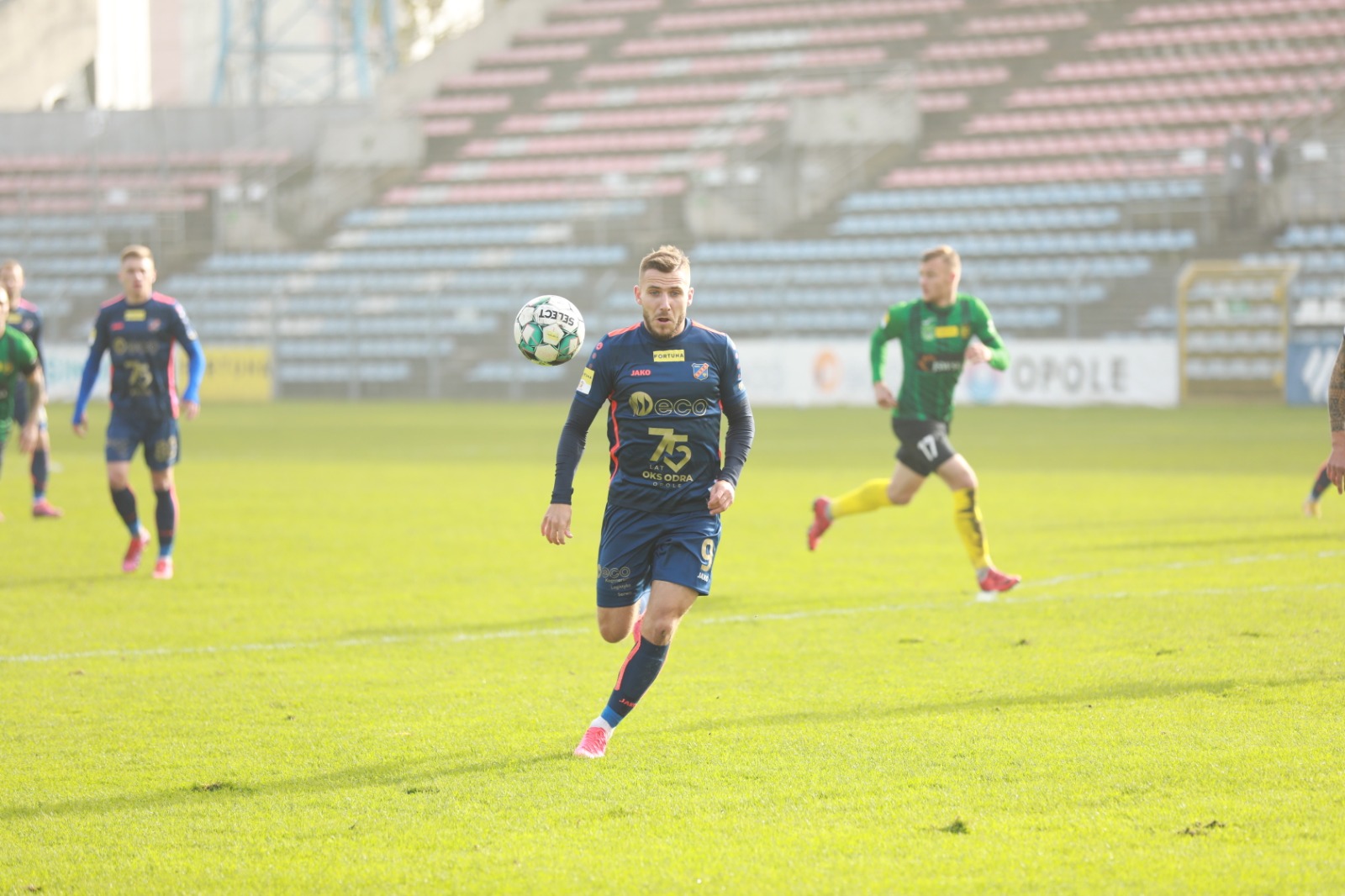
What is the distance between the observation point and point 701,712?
6.21 m

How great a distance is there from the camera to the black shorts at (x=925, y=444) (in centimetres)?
934

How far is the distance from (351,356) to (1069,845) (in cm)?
3227

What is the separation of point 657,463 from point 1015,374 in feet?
79.3

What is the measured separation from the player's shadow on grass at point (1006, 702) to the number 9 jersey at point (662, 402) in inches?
36.4

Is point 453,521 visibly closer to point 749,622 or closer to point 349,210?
point 749,622

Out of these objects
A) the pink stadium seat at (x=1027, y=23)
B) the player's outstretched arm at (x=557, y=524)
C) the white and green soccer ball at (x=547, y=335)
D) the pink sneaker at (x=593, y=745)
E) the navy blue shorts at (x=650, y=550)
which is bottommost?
the pink sneaker at (x=593, y=745)

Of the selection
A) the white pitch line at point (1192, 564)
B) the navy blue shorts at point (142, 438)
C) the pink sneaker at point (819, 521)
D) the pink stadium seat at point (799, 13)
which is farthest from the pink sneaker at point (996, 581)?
the pink stadium seat at point (799, 13)

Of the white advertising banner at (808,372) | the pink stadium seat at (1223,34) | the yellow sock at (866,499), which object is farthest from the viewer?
the pink stadium seat at (1223,34)

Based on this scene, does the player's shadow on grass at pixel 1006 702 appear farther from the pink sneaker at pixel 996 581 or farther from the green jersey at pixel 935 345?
the green jersey at pixel 935 345

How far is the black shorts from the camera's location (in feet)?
30.6

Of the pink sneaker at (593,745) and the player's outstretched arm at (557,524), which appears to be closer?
the pink sneaker at (593,745)

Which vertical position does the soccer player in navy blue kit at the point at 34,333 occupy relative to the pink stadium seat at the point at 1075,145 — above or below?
below

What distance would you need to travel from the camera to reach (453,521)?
13.2 m

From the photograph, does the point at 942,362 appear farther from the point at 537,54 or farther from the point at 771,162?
the point at 537,54
